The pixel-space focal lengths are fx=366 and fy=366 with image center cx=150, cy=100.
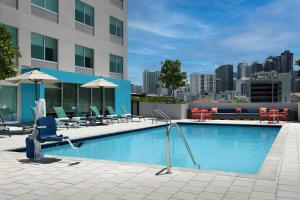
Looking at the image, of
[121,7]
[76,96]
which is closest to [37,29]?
[76,96]

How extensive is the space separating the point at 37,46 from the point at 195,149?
11.7 metres

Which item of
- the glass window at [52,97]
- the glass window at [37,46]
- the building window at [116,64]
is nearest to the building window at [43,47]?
the glass window at [37,46]

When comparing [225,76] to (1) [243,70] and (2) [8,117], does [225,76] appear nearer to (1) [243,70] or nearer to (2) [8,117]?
(1) [243,70]

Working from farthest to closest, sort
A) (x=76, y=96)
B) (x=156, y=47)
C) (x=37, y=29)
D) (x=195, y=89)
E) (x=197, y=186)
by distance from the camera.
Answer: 1. (x=195, y=89)
2. (x=156, y=47)
3. (x=76, y=96)
4. (x=37, y=29)
5. (x=197, y=186)

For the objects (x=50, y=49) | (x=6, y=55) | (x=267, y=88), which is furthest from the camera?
(x=267, y=88)

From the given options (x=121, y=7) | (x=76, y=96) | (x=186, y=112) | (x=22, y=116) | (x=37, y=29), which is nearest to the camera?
(x=22, y=116)

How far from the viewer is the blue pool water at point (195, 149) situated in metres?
10.2

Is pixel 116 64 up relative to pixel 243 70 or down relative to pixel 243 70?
down

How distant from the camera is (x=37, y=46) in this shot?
20.2 meters

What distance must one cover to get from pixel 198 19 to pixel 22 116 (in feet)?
49.5

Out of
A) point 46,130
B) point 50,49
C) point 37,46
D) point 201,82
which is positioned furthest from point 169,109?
point 201,82

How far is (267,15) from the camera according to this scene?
931 inches

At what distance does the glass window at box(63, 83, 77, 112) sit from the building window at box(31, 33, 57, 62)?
179cm

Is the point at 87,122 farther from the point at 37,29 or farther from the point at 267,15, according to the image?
the point at 267,15
